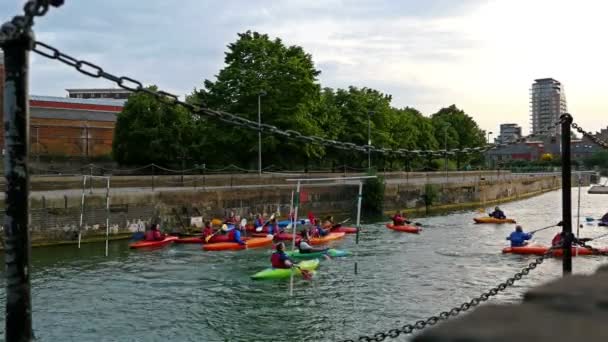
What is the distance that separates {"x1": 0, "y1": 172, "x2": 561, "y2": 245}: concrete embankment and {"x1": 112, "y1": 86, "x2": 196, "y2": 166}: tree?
1194 centimetres

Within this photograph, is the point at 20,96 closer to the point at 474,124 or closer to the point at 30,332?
the point at 30,332

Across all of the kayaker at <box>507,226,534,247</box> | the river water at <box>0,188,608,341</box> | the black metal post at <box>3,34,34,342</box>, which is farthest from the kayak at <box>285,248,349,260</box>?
the black metal post at <box>3,34,34,342</box>

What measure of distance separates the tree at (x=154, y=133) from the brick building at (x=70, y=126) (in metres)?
12.2

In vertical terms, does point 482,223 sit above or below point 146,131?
below

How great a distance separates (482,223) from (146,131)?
90.8ft

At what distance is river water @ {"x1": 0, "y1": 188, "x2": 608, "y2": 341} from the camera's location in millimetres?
13508

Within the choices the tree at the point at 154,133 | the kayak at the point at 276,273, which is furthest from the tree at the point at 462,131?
the kayak at the point at 276,273

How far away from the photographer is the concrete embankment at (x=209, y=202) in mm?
26219

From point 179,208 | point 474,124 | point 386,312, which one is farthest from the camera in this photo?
point 474,124

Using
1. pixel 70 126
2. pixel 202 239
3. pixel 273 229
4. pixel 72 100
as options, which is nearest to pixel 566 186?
pixel 202 239

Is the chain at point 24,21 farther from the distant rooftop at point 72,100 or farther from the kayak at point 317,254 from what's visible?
the distant rooftop at point 72,100

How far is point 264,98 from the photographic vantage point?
1816 inches

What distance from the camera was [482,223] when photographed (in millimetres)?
35812

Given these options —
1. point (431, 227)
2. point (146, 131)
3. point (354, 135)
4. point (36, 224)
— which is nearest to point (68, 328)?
point (36, 224)
